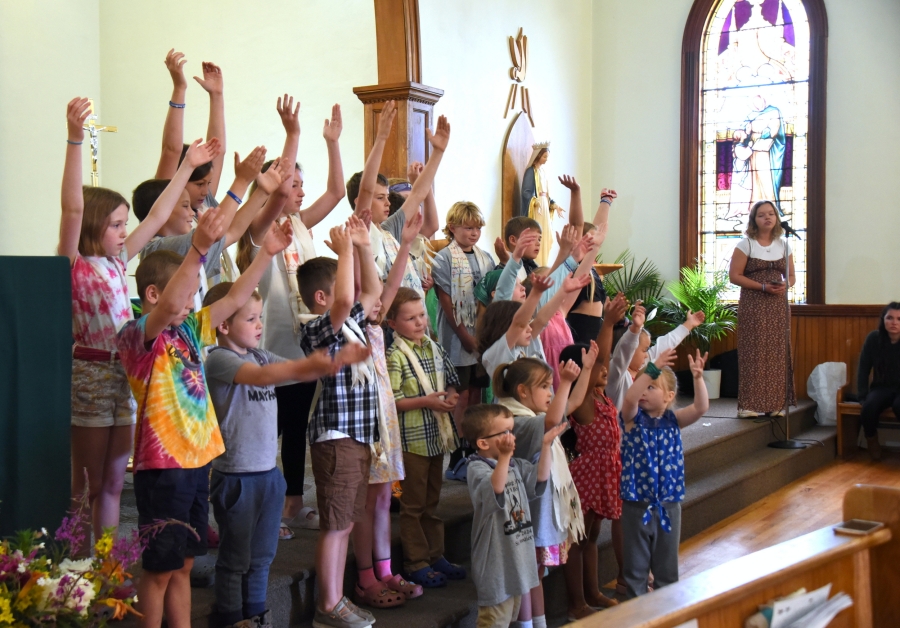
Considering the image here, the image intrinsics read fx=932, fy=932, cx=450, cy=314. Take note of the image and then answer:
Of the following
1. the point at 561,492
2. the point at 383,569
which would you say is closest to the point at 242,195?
the point at 383,569

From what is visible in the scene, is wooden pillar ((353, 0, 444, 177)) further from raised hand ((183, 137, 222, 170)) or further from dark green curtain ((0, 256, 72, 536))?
dark green curtain ((0, 256, 72, 536))

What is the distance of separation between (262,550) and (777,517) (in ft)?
12.4

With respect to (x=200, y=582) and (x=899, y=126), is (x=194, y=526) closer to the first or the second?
(x=200, y=582)

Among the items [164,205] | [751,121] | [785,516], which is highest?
[751,121]

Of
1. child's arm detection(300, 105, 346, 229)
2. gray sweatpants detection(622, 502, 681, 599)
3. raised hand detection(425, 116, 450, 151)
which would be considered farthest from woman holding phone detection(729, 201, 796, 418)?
child's arm detection(300, 105, 346, 229)

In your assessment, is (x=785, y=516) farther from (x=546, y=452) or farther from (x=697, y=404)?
(x=546, y=452)

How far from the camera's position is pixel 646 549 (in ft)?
11.8

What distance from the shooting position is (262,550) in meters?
2.58

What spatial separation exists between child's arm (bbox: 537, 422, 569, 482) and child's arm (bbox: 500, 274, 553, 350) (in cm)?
45

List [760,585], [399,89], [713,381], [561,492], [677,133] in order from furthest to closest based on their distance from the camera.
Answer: [677,133] → [713,381] → [399,89] → [561,492] → [760,585]

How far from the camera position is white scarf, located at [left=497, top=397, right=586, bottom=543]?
3.17 metres

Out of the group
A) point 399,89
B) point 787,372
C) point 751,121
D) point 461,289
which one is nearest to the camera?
point 461,289

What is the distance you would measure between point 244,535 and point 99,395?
21.4 inches

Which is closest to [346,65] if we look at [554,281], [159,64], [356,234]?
[159,64]
